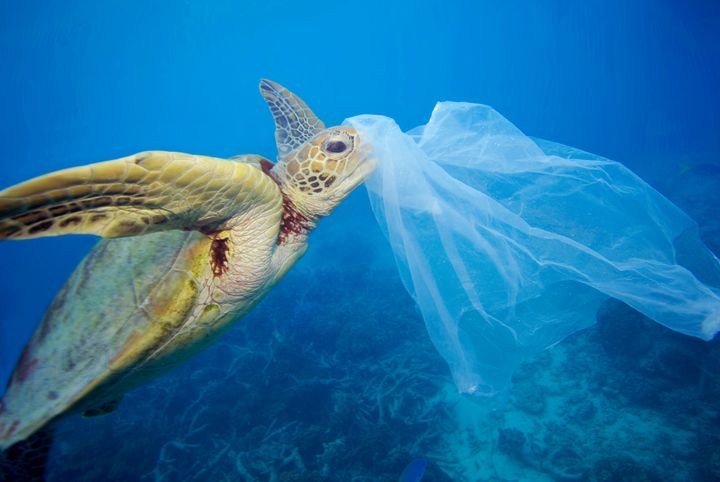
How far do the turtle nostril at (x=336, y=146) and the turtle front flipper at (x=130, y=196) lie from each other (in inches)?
24.8

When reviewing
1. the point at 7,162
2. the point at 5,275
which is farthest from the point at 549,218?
the point at 7,162

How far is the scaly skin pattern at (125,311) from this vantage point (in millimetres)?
1643

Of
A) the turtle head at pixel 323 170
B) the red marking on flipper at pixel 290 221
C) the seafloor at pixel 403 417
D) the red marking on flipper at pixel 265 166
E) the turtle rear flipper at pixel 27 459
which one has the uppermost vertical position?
the red marking on flipper at pixel 265 166

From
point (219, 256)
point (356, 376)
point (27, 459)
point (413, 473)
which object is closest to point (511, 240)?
point (219, 256)

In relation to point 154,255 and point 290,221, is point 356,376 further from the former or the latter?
point 154,255

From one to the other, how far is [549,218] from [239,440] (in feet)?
17.3

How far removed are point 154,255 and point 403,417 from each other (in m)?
4.72

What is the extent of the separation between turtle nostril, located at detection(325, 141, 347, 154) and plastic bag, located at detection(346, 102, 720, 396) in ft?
0.57

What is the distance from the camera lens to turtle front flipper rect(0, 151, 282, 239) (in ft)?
3.16

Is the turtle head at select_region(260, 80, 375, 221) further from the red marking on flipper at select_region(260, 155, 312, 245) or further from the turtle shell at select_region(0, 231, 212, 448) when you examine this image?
the turtle shell at select_region(0, 231, 212, 448)

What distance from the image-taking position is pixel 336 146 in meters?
2.10

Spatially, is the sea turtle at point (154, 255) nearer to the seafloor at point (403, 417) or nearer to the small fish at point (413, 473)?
the small fish at point (413, 473)

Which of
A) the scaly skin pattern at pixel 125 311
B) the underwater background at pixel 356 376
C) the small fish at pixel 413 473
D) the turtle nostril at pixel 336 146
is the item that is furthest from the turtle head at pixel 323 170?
the small fish at pixel 413 473

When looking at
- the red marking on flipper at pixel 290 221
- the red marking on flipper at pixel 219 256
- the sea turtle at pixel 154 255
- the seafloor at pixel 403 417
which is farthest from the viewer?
Answer: the seafloor at pixel 403 417
